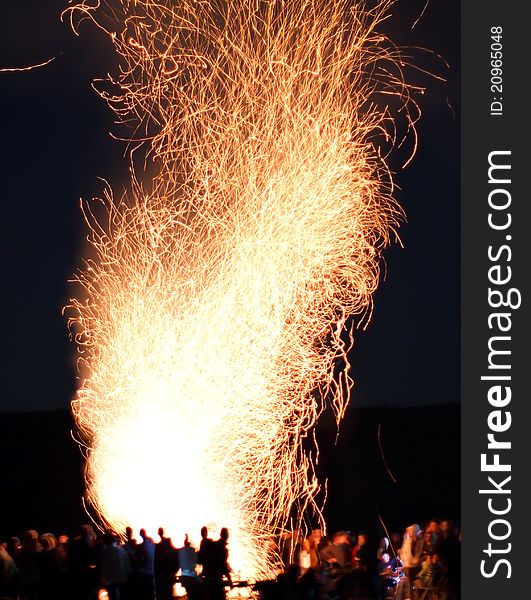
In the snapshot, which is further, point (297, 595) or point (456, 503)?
point (456, 503)

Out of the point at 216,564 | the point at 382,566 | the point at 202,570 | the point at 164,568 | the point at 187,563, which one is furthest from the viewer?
the point at 382,566

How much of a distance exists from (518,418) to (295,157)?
5612 mm

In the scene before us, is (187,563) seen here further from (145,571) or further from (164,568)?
(145,571)

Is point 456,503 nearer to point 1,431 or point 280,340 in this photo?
point 1,431

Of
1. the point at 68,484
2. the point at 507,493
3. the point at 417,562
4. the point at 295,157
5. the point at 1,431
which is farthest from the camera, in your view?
the point at 1,431

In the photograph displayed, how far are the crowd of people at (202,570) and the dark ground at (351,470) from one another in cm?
1248

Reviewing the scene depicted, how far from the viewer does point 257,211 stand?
17422 millimetres

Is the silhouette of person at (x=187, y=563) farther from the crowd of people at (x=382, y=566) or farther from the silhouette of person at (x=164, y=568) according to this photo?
the crowd of people at (x=382, y=566)

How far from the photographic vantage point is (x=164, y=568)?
14.6 m

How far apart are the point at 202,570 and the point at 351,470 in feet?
72.5

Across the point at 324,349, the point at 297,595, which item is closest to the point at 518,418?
the point at 297,595

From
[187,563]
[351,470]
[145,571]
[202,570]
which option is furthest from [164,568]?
[351,470]

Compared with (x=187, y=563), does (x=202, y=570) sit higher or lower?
lower

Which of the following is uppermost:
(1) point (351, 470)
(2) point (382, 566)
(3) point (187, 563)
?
(1) point (351, 470)
